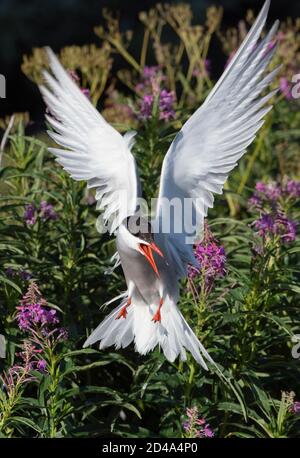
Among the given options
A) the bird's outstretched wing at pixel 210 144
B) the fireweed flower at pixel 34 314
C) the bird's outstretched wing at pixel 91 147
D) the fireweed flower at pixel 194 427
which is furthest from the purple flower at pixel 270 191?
the fireweed flower at pixel 34 314

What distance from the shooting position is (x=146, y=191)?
4.36m

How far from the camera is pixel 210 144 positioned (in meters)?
3.71

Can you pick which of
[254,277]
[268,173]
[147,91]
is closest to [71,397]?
[254,277]

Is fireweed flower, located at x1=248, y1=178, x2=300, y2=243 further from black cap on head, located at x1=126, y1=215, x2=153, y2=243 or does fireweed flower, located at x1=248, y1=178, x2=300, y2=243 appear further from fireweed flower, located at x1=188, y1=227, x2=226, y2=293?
black cap on head, located at x1=126, y1=215, x2=153, y2=243

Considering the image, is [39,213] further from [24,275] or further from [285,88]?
[285,88]

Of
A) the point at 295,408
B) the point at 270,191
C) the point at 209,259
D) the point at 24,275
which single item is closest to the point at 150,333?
the point at 209,259

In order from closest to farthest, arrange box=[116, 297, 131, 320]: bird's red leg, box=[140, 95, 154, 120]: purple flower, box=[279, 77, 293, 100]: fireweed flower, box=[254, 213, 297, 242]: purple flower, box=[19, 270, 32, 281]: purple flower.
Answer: box=[254, 213, 297, 242]: purple flower → box=[116, 297, 131, 320]: bird's red leg → box=[19, 270, 32, 281]: purple flower → box=[140, 95, 154, 120]: purple flower → box=[279, 77, 293, 100]: fireweed flower

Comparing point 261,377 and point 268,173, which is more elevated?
point 268,173

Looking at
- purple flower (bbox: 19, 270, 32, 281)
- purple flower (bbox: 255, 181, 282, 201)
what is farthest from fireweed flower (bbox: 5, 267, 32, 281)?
purple flower (bbox: 255, 181, 282, 201)

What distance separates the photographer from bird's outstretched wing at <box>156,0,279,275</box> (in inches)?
142

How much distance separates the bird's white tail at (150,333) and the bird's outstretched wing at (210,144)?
0.19 meters
